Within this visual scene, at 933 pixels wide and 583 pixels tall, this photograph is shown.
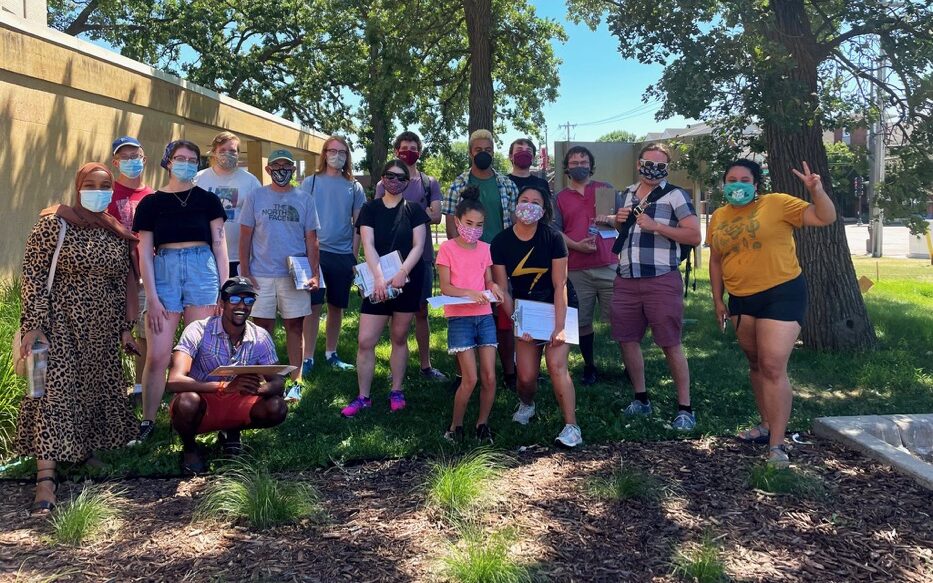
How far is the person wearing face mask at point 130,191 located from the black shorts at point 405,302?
5.08 feet

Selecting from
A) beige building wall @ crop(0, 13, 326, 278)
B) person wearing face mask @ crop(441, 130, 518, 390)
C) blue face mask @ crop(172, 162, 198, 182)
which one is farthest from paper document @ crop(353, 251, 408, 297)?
beige building wall @ crop(0, 13, 326, 278)

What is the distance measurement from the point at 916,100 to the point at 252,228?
19.1 feet

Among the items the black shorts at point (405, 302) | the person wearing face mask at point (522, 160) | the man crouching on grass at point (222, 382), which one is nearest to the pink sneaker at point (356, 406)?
the black shorts at point (405, 302)

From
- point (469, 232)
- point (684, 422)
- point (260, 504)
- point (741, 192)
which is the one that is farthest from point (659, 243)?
point (260, 504)

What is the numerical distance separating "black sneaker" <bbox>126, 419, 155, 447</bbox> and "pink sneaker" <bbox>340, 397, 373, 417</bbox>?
1304 mm

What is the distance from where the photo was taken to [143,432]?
4668mm

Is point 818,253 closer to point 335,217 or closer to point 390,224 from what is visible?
point 390,224

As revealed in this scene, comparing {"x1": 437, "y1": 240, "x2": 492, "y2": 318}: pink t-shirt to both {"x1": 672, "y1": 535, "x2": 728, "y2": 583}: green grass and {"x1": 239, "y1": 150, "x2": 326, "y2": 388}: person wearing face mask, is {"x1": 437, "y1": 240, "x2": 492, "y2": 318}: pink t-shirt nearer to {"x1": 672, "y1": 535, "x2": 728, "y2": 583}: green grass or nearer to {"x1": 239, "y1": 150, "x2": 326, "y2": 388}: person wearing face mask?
{"x1": 239, "y1": 150, "x2": 326, "y2": 388}: person wearing face mask

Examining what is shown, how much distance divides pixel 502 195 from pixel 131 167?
2.73 m

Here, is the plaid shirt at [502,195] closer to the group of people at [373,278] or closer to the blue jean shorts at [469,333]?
the group of people at [373,278]

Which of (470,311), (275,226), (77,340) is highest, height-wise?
(275,226)

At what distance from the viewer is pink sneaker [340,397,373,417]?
5.20 m

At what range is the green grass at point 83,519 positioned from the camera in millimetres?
3369

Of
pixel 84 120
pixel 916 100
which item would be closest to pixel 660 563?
pixel 916 100
